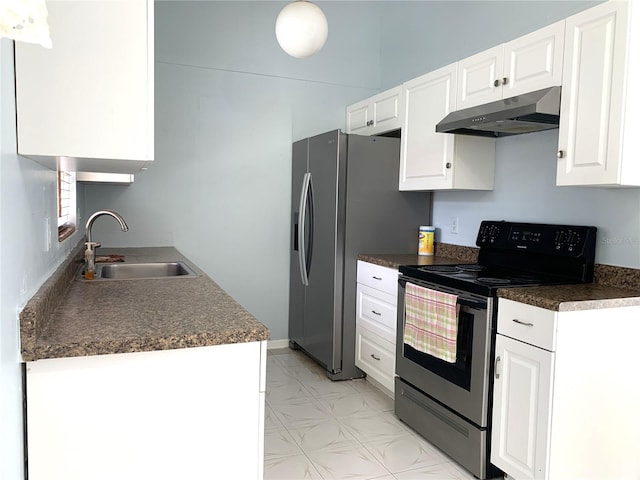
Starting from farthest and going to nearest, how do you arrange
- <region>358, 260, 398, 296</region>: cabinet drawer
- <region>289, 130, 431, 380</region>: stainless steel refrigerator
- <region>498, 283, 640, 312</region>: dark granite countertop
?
<region>289, 130, 431, 380</region>: stainless steel refrigerator < <region>358, 260, 398, 296</region>: cabinet drawer < <region>498, 283, 640, 312</region>: dark granite countertop

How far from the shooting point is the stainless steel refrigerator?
11.5 feet

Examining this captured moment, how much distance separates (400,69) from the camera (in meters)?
4.24

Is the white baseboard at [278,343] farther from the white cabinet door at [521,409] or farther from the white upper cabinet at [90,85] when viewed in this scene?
the white upper cabinet at [90,85]

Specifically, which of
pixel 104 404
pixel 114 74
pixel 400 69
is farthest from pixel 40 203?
pixel 400 69

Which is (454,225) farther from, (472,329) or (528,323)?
(528,323)

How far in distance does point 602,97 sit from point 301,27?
4.87ft

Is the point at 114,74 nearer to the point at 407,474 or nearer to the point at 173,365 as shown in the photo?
the point at 173,365

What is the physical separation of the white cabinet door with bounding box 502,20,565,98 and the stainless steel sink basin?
2.00 m

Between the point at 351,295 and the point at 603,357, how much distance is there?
180 cm

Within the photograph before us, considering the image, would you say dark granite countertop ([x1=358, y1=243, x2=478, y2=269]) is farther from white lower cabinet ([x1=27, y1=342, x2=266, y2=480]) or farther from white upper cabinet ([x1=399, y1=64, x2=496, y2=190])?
white lower cabinet ([x1=27, y1=342, x2=266, y2=480])

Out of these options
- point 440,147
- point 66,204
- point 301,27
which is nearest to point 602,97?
point 440,147

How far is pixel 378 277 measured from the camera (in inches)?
130

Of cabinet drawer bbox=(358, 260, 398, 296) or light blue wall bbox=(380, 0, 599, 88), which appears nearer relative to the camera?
light blue wall bbox=(380, 0, 599, 88)

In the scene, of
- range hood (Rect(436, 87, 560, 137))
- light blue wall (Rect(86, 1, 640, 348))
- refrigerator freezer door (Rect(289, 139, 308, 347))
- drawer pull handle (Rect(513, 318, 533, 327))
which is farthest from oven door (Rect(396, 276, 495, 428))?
refrigerator freezer door (Rect(289, 139, 308, 347))
